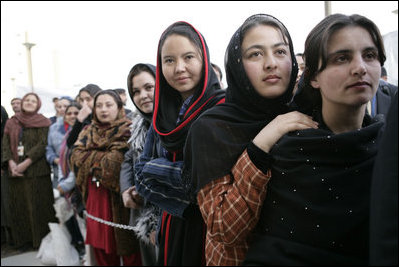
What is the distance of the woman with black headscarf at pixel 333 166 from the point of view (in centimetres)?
88

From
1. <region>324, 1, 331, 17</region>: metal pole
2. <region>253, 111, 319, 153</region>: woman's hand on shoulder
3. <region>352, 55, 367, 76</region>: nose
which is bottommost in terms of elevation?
<region>253, 111, 319, 153</region>: woman's hand on shoulder

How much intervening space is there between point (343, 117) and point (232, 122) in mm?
391

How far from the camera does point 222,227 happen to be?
107 centimetres

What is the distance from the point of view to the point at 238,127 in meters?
1.19

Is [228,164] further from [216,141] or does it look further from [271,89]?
[271,89]

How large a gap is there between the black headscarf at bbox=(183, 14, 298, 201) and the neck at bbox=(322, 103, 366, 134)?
24cm

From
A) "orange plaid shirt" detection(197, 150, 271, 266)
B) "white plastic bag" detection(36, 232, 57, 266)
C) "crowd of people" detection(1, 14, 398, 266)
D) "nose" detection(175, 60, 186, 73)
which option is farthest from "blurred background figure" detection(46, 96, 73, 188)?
"orange plaid shirt" detection(197, 150, 271, 266)

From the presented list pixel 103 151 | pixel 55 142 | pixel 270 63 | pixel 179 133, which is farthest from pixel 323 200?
pixel 55 142

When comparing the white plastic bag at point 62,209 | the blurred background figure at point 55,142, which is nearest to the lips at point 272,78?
the white plastic bag at point 62,209

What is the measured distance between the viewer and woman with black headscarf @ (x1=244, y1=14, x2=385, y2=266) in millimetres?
878

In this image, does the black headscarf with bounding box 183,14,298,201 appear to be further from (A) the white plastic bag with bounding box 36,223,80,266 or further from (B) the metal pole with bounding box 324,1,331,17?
(B) the metal pole with bounding box 324,1,331,17

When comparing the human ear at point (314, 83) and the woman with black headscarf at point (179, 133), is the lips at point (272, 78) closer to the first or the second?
the human ear at point (314, 83)

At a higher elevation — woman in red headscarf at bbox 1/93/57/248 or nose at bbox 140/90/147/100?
nose at bbox 140/90/147/100

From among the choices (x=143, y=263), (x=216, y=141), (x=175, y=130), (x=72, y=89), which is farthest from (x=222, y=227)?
(x=72, y=89)
